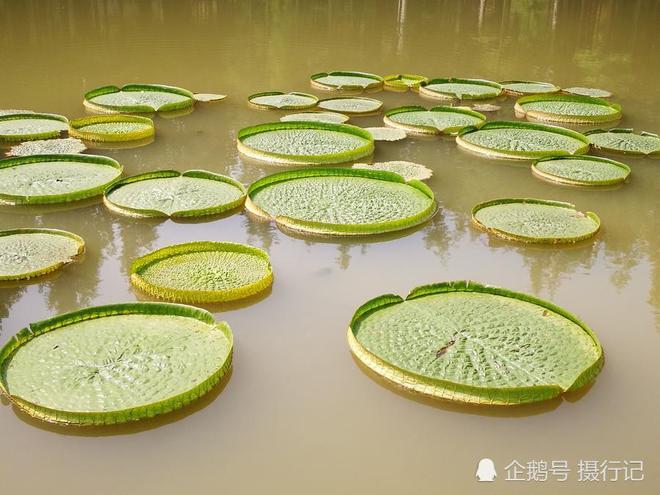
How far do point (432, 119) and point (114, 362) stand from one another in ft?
15.0

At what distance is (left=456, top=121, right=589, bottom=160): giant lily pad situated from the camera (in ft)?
19.0

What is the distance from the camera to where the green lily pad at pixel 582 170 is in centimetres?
517

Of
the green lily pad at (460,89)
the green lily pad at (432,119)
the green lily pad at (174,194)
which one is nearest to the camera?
the green lily pad at (174,194)

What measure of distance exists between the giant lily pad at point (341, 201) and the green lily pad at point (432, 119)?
1.56 m

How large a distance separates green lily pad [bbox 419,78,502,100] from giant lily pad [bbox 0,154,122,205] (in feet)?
13.1

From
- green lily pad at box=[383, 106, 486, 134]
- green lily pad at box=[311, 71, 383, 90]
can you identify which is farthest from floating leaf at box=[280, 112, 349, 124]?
green lily pad at box=[311, 71, 383, 90]

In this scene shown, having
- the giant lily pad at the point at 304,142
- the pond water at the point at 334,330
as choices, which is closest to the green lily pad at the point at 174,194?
the pond water at the point at 334,330

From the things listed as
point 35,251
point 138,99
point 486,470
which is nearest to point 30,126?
point 138,99

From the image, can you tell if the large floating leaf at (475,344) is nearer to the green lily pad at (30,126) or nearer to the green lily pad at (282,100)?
the green lily pad at (30,126)

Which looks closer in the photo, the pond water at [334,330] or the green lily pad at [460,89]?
the pond water at [334,330]

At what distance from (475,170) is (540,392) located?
310 cm

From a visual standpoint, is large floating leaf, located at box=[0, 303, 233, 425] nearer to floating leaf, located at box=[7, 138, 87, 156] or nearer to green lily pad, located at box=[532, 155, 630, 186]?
floating leaf, located at box=[7, 138, 87, 156]

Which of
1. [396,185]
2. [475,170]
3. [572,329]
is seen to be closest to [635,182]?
[475,170]

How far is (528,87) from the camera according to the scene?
8.17 metres
